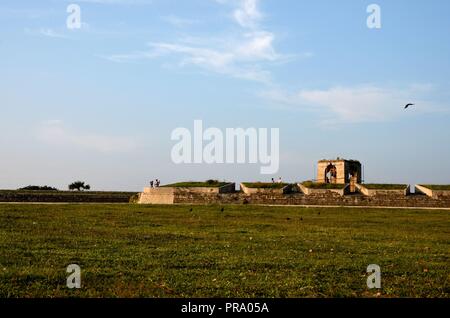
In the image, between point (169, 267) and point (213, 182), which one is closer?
point (169, 267)

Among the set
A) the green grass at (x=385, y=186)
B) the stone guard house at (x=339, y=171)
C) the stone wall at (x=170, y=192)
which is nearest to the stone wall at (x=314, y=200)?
the stone wall at (x=170, y=192)

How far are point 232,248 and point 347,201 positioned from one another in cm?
3182

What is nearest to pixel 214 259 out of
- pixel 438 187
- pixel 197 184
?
pixel 197 184

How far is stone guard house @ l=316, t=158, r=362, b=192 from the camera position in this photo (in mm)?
56938

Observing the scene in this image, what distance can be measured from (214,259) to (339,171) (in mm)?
46692

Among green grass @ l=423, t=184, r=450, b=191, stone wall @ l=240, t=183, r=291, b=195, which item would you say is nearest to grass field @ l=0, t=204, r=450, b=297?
stone wall @ l=240, t=183, r=291, b=195

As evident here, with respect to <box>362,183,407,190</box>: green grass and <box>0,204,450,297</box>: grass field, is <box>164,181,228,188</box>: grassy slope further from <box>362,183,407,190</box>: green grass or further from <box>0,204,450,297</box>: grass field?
<box>0,204,450,297</box>: grass field

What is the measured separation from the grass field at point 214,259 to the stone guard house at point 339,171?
1295 inches

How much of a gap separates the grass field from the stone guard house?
3290cm

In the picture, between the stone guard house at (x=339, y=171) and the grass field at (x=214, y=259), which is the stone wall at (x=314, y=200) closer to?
the stone guard house at (x=339, y=171)
